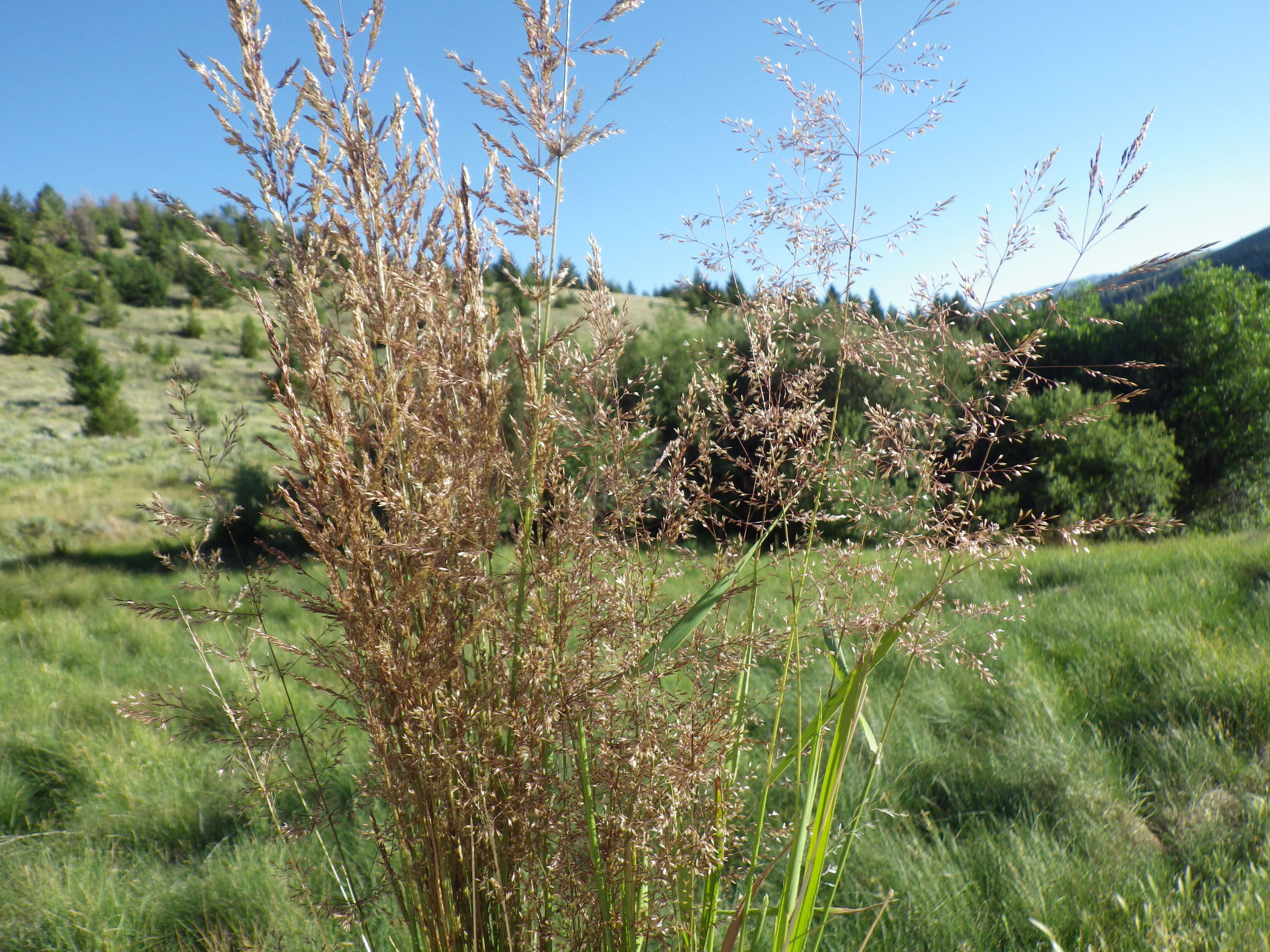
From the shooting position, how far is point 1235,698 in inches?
111

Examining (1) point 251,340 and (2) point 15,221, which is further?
(2) point 15,221

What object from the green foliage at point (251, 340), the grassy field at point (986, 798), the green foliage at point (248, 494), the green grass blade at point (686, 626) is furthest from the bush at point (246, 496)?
the green foliage at point (251, 340)

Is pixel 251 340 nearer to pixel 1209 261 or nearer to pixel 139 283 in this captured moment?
pixel 139 283

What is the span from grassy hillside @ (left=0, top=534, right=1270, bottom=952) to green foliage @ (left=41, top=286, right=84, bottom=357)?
2799 cm

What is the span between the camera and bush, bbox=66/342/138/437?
1970cm


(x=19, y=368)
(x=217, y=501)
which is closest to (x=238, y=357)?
(x=19, y=368)

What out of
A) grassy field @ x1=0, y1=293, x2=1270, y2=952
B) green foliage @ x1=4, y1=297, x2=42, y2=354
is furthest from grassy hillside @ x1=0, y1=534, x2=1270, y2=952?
green foliage @ x1=4, y1=297, x2=42, y2=354

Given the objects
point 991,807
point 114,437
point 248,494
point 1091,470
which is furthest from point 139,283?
point 991,807

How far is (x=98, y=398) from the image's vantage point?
20016 millimetres

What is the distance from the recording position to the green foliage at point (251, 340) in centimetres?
2711

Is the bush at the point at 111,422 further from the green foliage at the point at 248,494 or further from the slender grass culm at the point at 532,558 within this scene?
the slender grass culm at the point at 532,558

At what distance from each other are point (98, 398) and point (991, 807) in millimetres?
25370

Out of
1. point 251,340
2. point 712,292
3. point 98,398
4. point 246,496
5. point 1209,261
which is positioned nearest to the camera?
point 712,292

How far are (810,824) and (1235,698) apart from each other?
111 inches
